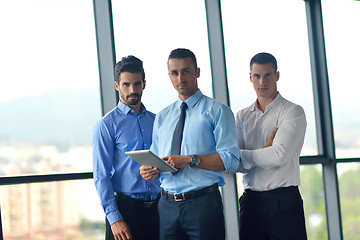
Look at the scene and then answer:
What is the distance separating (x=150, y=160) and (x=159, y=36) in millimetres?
1778

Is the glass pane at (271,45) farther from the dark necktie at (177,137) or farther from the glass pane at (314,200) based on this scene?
the dark necktie at (177,137)

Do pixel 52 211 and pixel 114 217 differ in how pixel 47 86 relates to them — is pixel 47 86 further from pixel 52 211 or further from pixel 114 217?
pixel 114 217

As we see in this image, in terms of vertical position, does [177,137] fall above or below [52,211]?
above

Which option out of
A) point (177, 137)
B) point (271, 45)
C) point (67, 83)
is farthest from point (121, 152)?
point (271, 45)

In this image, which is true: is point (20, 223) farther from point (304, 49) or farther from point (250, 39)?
point (304, 49)

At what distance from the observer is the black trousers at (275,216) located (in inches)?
110

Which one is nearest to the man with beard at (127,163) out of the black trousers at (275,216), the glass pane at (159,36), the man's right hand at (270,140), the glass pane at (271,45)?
the black trousers at (275,216)

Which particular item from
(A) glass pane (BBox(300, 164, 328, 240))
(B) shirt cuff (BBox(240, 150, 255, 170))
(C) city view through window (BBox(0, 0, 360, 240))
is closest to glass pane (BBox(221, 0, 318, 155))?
(C) city view through window (BBox(0, 0, 360, 240))

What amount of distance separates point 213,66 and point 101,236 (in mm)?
1686

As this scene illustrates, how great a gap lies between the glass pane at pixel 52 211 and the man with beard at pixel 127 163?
0.73m

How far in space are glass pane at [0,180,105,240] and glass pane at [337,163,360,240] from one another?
2.61 meters

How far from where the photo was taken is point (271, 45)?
4.52 metres

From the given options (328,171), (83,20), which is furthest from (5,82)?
(328,171)

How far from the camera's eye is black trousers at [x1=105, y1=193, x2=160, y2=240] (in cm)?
278
